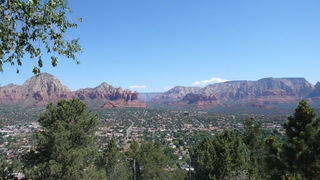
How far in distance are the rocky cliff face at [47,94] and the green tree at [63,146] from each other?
155 meters

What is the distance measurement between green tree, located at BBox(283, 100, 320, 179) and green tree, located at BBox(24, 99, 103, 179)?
1069 centimetres

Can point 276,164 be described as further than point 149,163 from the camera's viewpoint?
No

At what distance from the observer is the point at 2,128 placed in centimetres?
6906

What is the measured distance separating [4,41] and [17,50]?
1.09 ft

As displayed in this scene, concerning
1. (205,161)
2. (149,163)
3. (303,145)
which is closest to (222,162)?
(205,161)

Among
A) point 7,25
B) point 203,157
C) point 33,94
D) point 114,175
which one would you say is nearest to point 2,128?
point 114,175

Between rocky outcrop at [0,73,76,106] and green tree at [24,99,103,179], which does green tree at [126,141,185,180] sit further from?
rocky outcrop at [0,73,76,106]

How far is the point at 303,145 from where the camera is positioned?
7027 millimetres

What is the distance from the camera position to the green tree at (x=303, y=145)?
6.76 meters

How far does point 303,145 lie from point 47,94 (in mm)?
188256

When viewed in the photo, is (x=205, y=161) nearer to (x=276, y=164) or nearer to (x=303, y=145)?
(x=276, y=164)

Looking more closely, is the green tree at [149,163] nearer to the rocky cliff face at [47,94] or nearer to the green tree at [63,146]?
the green tree at [63,146]

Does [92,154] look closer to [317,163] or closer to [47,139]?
[47,139]

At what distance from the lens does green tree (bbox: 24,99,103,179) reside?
10422mm
